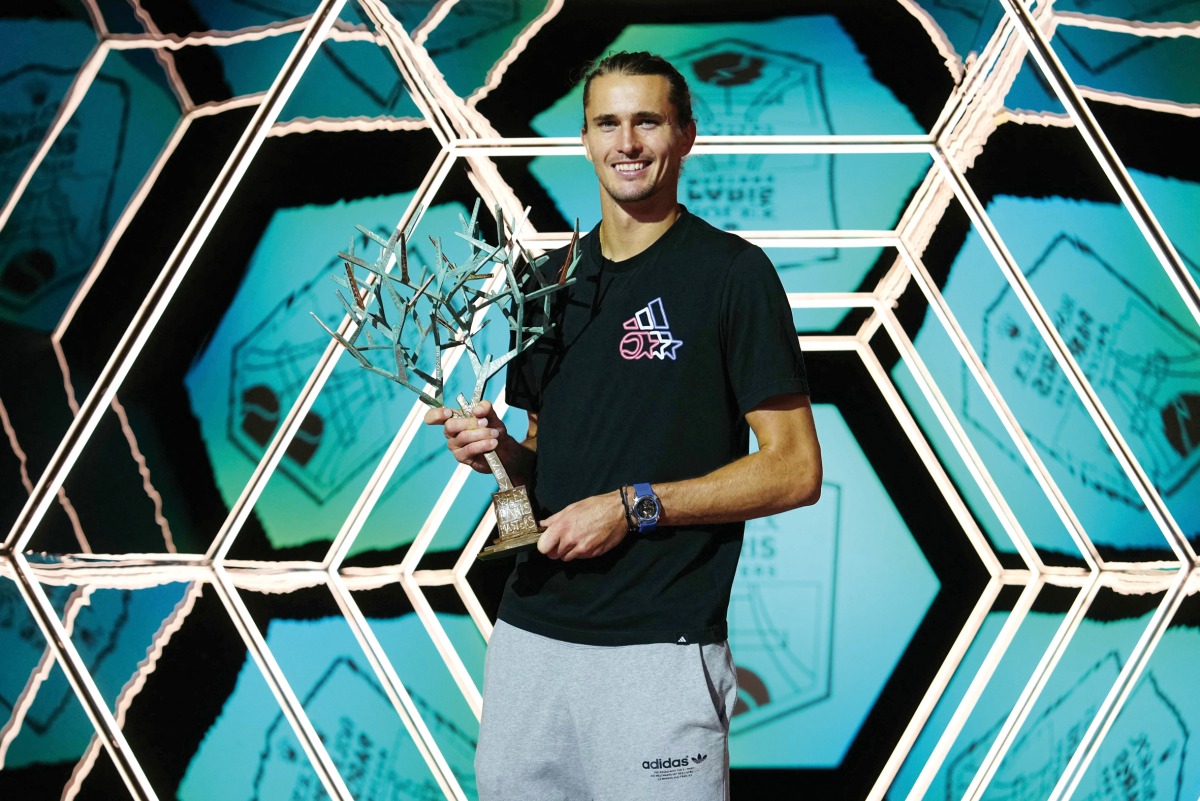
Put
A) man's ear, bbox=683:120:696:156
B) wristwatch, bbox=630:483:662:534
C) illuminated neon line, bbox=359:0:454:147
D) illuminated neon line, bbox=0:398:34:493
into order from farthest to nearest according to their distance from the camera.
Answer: illuminated neon line, bbox=359:0:454:147, illuminated neon line, bbox=0:398:34:493, man's ear, bbox=683:120:696:156, wristwatch, bbox=630:483:662:534

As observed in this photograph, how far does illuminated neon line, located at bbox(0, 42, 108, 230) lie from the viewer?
208 centimetres

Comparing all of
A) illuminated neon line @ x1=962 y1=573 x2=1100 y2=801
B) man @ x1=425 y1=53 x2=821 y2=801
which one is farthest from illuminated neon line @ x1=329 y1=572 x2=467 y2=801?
illuminated neon line @ x1=962 y1=573 x2=1100 y2=801

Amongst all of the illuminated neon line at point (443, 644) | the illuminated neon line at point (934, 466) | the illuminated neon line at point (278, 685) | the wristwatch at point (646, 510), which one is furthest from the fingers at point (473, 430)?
the illuminated neon line at point (934, 466)

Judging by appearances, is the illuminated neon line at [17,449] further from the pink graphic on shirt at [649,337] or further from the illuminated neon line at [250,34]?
the pink graphic on shirt at [649,337]

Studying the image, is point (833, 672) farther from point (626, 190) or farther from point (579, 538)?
point (626, 190)

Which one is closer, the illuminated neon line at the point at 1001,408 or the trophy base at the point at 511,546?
the trophy base at the point at 511,546

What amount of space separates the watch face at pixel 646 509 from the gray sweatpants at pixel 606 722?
172 mm

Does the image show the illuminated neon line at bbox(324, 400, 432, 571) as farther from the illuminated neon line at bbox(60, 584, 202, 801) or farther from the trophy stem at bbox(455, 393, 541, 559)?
the trophy stem at bbox(455, 393, 541, 559)

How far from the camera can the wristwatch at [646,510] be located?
1.26 meters

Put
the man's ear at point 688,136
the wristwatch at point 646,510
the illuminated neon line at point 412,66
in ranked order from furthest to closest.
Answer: the illuminated neon line at point 412,66
the man's ear at point 688,136
the wristwatch at point 646,510

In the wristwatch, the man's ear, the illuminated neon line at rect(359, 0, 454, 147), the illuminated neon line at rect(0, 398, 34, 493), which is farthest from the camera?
the illuminated neon line at rect(359, 0, 454, 147)

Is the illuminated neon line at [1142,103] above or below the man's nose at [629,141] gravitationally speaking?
above

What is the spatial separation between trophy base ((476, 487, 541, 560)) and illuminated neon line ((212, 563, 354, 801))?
3.65ft

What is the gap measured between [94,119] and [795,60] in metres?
1.50
